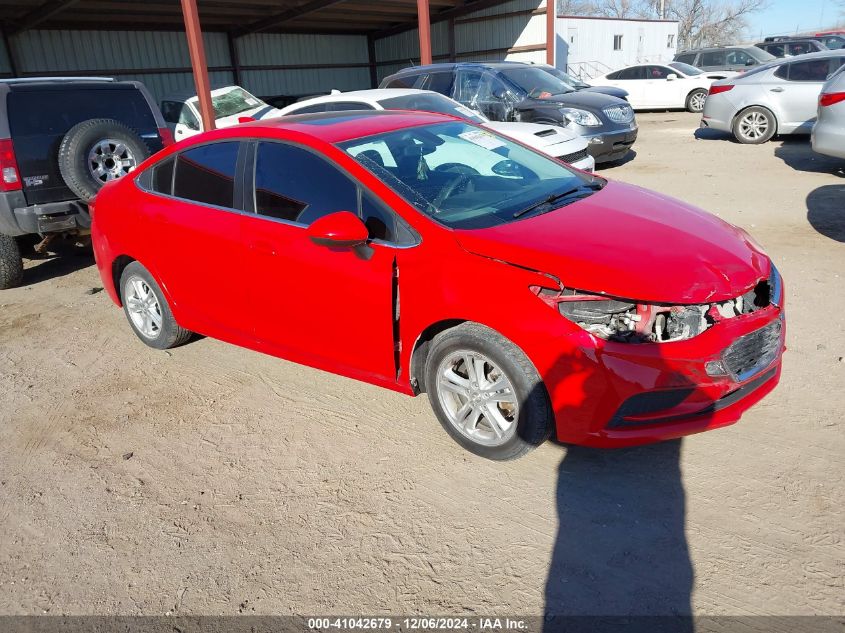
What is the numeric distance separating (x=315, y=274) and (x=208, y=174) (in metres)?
1.19

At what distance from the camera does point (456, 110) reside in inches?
375

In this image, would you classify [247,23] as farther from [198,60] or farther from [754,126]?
[754,126]

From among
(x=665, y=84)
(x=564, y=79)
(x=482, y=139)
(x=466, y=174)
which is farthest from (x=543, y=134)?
(x=665, y=84)

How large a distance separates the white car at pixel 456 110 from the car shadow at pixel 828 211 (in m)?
2.51

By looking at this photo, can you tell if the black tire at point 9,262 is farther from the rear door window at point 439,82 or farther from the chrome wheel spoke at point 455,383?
the rear door window at point 439,82

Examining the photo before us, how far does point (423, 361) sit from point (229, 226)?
4.80 ft

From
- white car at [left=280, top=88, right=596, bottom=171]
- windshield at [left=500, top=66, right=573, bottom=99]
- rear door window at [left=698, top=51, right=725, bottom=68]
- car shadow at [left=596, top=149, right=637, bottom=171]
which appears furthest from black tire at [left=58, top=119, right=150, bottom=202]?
rear door window at [left=698, top=51, right=725, bottom=68]

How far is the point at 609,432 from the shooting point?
2.93m

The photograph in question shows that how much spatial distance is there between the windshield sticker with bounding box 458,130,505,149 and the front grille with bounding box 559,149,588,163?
4110 mm

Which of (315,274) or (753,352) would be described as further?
(315,274)

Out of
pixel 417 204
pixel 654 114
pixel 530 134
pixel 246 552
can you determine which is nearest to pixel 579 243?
pixel 417 204

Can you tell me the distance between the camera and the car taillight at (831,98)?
823 cm

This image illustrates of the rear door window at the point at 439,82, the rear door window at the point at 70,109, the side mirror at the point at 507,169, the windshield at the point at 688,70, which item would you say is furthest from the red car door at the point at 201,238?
the windshield at the point at 688,70

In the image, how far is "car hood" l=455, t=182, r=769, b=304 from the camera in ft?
9.51
